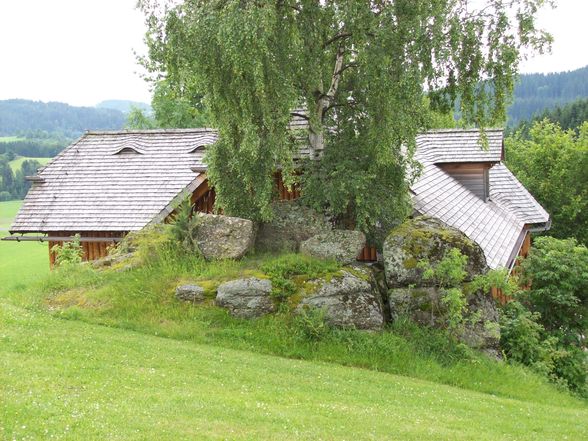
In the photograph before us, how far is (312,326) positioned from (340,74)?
6.90 metres

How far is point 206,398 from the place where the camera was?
915 cm

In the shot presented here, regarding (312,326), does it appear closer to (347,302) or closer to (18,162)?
(347,302)

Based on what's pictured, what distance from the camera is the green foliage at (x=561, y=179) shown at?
3450cm

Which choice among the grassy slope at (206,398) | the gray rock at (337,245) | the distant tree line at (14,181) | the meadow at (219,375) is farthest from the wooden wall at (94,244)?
the distant tree line at (14,181)

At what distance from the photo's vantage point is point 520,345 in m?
15.4

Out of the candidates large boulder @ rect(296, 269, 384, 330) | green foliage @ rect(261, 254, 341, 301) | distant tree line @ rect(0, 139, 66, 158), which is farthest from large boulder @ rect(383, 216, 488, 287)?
distant tree line @ rect(0, 139, 66, 158)

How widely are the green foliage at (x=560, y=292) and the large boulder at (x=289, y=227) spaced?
6.60 metres

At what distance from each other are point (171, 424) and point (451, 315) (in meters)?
7.83

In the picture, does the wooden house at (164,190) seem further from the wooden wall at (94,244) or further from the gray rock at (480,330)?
the gray rock at (480,330)

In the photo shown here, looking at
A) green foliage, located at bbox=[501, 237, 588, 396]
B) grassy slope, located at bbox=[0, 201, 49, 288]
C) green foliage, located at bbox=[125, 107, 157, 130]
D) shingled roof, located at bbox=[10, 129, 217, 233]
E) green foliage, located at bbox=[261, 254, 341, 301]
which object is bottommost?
grassy slope, located at bbox=[0, 201, 49, 288]

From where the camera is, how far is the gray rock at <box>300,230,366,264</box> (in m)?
15.1

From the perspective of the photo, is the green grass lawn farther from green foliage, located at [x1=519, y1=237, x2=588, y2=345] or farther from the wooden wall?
green foliage, located at [x1=519, y1=237, x2=588, y2=345]

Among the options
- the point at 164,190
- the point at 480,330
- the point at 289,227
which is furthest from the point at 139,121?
the point at 480,330

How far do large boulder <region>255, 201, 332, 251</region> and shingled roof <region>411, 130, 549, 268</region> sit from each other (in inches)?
145
